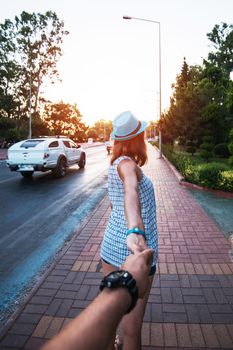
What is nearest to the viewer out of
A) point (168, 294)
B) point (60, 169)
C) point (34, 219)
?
point (168, 294)

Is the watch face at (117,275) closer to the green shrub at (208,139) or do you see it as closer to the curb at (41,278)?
the curb at (41,278)

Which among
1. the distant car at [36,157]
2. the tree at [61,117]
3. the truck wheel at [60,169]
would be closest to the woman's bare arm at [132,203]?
the distant car at [36,157]

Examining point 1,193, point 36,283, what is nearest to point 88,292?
point 36,283

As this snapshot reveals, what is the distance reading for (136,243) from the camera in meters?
1.39

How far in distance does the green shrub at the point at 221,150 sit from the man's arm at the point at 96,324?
27.1m

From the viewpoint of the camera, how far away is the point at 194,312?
3.39 meters

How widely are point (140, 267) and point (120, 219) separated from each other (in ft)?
3.54

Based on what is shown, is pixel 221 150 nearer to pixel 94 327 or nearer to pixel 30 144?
pixel 30 144

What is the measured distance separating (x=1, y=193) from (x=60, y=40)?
40764mm

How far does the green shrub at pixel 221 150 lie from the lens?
26.7 m

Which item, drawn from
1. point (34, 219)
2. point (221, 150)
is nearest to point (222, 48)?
point (221, 150)

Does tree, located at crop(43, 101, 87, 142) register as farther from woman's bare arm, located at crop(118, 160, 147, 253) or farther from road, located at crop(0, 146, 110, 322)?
woman's bare arm, located at crop(118, 160, 147, 253)

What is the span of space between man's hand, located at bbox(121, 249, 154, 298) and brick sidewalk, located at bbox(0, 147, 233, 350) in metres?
2.02

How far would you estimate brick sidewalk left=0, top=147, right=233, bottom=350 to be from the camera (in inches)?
118
